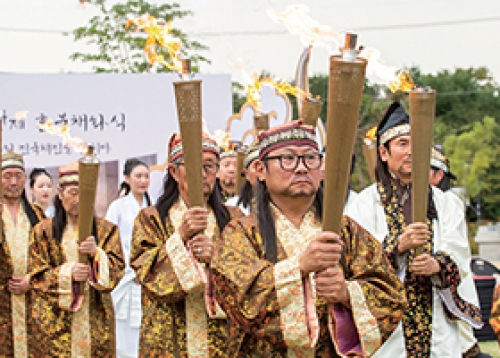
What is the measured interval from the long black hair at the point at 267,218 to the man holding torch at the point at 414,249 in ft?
2.53

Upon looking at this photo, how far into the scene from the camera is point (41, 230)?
6.92 metres

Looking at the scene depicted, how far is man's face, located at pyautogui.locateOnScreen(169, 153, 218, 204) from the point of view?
18.4 feet

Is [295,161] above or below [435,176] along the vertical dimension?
above

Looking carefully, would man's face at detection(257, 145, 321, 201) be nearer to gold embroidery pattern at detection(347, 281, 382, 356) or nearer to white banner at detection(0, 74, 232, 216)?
gold embroidery pattern at detection(347, 281, 382, 356)

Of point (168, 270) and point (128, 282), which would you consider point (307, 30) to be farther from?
point (128, 282)

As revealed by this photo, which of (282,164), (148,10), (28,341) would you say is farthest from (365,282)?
(148,10)

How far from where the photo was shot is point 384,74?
4.75 m

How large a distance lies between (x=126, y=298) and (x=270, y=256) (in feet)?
18.0

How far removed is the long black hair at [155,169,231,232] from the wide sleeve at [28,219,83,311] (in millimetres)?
1240

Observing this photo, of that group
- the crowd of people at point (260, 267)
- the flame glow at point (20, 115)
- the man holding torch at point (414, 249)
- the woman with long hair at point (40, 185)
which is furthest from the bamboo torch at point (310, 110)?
the flame glow at point (20, 115)

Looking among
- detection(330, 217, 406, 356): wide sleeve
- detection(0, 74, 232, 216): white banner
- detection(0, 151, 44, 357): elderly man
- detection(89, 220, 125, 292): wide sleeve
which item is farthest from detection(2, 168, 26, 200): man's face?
detection(330, 217, 406, 356): wide sleeve

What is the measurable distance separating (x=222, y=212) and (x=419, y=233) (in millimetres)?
1451

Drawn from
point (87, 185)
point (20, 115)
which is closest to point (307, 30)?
point (87, 185)

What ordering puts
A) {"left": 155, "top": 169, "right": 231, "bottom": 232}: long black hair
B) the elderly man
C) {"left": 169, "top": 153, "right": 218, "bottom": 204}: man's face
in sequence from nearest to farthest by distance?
{"left": 169, "top": 153, "right": 218, "bottom": 204}: man's face → {"left": 155, "top": 169, "right": 231, "bottom": 232}: long black hair → the elderly man
